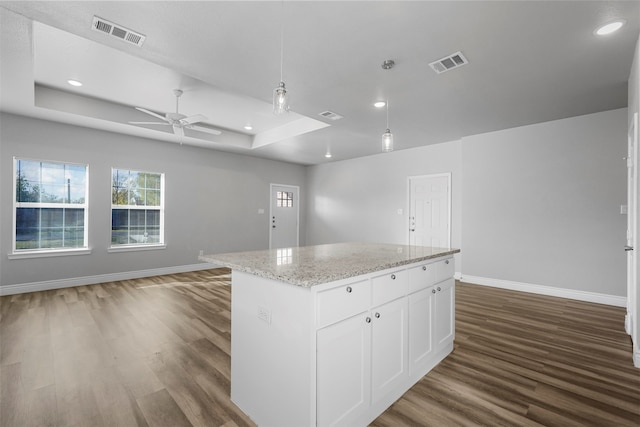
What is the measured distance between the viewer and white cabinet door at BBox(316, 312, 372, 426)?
1.44 metres

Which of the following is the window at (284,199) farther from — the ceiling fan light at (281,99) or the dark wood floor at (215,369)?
the ceiling fan light at (281,99)

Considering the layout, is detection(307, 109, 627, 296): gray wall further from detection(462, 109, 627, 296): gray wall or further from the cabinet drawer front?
the cabinet drawer front

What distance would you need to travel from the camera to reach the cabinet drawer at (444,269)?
94.7 inches

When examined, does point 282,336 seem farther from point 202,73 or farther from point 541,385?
point 202,73

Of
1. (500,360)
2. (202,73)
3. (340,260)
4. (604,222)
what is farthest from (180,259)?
(604,222)

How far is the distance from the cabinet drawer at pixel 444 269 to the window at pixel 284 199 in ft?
19.0

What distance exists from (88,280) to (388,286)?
537 centimetres

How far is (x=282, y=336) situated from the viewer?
1.54 m

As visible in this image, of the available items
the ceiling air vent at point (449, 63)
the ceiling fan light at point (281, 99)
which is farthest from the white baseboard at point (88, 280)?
the ceiling air vent at point (449, 63)

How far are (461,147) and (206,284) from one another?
16.9 feet

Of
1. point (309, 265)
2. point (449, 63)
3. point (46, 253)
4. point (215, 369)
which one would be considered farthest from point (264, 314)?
point (46, 253)

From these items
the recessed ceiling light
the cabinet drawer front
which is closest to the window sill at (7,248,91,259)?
the cabinet drawer front

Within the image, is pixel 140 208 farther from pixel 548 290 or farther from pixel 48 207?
pixel 548 290

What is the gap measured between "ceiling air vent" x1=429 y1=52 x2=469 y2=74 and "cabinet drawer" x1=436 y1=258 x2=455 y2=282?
1.79 m
